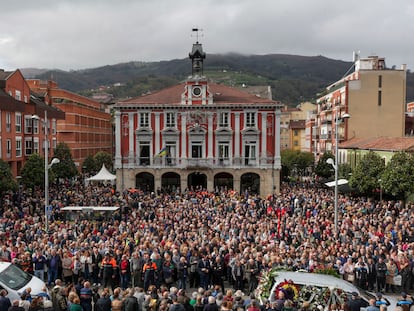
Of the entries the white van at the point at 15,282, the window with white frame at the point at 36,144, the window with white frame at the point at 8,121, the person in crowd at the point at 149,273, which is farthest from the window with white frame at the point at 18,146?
the white van at the point at 15,282

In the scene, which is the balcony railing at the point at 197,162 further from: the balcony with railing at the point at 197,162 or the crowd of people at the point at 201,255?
the crowd of people at the point at 201,255

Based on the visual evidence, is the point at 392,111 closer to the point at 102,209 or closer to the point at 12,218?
the point at 102,209

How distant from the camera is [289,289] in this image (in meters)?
13.4

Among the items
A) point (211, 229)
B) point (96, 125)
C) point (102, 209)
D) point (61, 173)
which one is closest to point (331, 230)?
point (211, 229)

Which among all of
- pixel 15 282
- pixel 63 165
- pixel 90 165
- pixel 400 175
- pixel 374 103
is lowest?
pixel 15 282

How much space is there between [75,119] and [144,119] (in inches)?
1112

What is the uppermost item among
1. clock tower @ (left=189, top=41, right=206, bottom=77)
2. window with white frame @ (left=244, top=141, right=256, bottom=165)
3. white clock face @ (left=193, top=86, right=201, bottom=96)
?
clock tower @ (left=189, top=41, right=206, bottom=77)

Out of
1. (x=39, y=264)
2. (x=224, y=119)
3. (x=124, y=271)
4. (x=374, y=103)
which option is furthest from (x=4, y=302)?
(x=374, y=103)

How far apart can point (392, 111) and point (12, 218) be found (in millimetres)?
48081

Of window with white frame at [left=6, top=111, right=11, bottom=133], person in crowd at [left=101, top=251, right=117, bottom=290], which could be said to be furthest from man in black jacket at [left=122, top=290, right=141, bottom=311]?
window with white frame at [left=6, top=111, right=11, bottom=133]

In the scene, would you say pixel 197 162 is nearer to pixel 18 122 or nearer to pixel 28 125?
pixel 28 125

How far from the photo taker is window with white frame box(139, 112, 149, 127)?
4931 cm

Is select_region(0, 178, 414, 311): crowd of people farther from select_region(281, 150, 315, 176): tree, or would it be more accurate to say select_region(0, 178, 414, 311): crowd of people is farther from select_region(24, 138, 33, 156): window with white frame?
select_region(281, 150, 315, 176): tree

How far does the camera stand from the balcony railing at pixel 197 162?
4847 cm
